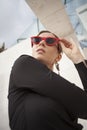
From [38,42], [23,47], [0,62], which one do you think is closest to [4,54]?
[0,62]

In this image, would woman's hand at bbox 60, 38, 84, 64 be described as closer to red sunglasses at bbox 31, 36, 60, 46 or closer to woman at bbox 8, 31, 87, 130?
red sunglasses at bbox 31, 36, 60, 46

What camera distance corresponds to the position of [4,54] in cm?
247

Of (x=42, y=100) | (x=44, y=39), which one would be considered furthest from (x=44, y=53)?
(x=42, y=100)

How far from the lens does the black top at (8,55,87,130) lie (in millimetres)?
864

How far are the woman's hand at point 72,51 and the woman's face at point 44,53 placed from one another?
0.20ft

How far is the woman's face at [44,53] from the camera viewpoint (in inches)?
43.1

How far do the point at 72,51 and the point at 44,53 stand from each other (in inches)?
6.8

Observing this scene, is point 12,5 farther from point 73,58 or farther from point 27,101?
point 27,101

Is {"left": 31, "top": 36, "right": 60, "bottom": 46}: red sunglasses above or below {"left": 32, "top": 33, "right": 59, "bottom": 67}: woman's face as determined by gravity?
above

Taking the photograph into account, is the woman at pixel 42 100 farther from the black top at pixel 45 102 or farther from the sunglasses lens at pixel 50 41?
the sunglasses lens at pixel 50 41

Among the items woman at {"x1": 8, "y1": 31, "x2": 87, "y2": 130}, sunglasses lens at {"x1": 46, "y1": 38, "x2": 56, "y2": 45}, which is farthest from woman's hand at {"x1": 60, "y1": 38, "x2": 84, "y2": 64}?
woman at {"x1": 8, "y1": 31, "x2": 87, "y2": 130}

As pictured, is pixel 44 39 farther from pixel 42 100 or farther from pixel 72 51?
pixel 42 100

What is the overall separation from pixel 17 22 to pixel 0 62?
44 cm

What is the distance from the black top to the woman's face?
0.56ft
